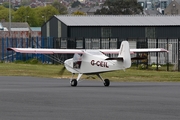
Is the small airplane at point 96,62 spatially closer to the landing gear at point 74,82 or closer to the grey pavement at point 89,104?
the landing gear at point 74,82

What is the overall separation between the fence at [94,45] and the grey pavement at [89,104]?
20.3m

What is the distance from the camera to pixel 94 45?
53969mm

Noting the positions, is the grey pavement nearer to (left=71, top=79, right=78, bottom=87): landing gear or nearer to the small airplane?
the small airplane

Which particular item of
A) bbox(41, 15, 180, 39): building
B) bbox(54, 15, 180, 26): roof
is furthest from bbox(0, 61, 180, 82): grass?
bbox(54, 15, 180, 26): roof

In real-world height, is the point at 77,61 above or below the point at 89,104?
above

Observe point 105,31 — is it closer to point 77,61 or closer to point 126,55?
point 77,61

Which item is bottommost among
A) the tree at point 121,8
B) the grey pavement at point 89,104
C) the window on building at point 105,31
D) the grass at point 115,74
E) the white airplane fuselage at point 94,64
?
the grass at point 115,74

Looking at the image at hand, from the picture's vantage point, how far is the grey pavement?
17.7m

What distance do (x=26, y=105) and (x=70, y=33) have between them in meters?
41.7

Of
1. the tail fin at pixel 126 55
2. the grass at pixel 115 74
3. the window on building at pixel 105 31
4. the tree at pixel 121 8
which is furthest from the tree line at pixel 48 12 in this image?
the tail fin at pixel 126 55

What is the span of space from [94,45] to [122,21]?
34.4 feet

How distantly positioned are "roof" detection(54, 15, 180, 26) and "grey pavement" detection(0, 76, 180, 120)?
35418mm

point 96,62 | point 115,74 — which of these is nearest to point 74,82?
point 96,62

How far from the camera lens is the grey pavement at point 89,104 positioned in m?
17.7
